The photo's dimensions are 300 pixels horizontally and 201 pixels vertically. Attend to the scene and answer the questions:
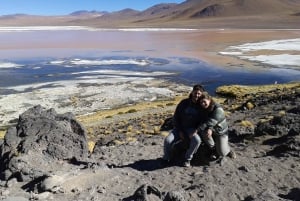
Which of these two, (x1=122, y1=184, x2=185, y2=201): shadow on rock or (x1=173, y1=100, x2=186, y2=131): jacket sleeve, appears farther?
(x1=173, y1=100, x2=186, y2=131): jacket sleeve

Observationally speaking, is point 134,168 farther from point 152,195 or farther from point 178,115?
point 152,195

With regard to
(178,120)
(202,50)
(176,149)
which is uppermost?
(178,120)

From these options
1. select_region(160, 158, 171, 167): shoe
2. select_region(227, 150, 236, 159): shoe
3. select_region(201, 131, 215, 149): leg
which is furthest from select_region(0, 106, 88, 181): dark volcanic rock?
select_region(227, 150, 236, 159): shoe

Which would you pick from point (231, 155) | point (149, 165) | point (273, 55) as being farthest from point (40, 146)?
point (273, 55)

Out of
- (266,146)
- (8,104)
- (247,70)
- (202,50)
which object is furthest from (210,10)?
(266,146)

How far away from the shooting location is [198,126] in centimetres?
721

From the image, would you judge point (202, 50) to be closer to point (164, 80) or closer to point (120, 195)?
point (164, 80)

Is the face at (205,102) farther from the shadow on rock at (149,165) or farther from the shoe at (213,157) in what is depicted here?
the shadow on rock at (149,165)

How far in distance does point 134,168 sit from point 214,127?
57.1 inches

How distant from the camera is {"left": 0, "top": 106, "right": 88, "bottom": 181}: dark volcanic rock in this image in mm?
7555

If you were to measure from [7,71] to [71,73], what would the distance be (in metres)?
4.55

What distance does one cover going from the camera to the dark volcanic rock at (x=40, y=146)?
755 cm

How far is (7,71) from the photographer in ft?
112

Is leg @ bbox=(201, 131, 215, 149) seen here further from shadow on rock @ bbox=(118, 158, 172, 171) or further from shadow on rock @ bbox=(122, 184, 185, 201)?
shadow on rock @ bbox=(122, 184, 185, 201)
